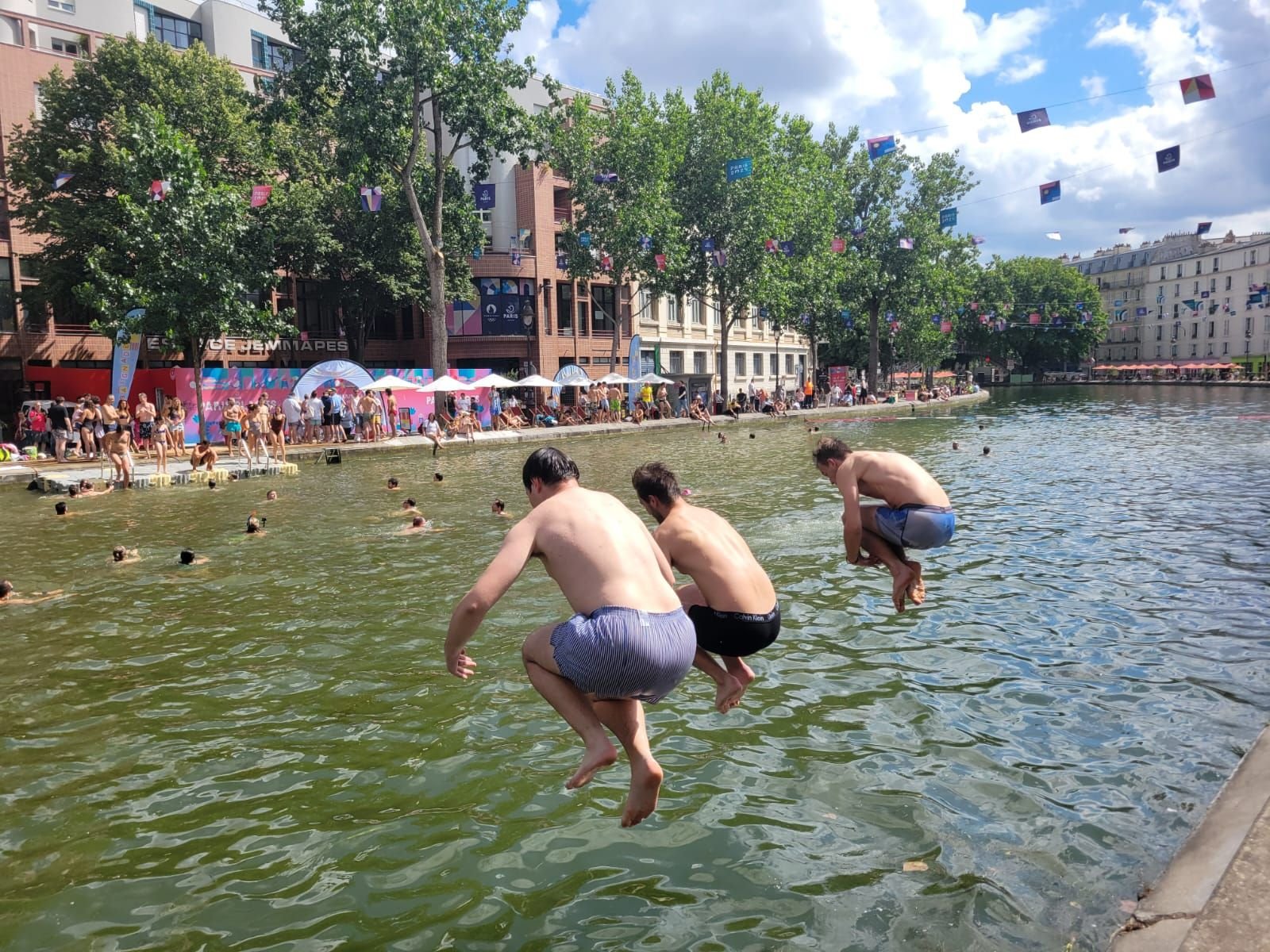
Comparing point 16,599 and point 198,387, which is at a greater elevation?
point 198,387

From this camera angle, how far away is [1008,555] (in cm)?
1215

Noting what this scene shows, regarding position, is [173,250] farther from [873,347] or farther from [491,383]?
[873,347]

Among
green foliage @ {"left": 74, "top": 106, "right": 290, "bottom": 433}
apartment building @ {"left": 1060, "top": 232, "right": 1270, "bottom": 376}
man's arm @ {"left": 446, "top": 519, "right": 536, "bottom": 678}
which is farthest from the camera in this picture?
apartment building @ {"left": 1060, "top": 232, "right": 1270, "bottom": 376}

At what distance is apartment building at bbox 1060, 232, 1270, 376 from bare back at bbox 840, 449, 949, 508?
107 meters

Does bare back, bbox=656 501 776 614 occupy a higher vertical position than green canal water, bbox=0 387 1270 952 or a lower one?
higher

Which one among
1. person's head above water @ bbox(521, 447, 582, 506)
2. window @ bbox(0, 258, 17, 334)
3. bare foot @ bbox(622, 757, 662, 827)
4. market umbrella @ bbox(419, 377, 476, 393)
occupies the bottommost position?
bare foot @ bbox(622, 757, 662, 827)

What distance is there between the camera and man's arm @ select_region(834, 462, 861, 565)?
6969mm

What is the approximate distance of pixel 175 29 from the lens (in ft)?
176

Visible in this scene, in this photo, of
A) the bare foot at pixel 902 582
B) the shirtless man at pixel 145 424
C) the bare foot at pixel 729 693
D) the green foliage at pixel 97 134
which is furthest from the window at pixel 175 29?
the bare foot at pixel 729 693

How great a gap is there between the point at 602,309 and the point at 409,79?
72.0 ft

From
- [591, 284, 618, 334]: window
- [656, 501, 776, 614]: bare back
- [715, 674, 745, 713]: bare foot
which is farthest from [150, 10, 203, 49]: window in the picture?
[715, 674, 745, 713]: bare foot

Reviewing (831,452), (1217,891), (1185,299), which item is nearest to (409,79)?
(831,452)

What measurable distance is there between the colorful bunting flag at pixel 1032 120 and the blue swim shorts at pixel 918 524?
65.4 feet

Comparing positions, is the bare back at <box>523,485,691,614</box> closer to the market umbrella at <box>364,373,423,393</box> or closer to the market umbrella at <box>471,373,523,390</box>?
the market umbrella at <box>364,373,423,393</box>
